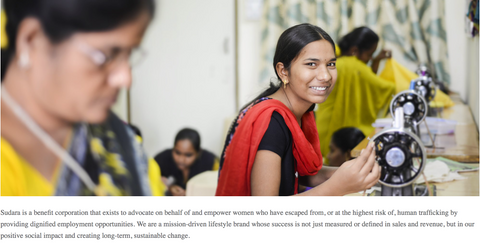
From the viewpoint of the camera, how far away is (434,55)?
259 cm

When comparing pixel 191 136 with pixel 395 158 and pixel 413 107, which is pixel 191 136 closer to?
pixel 413 107

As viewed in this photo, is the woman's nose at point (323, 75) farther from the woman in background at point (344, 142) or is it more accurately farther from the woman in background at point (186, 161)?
the woman in background at point (186, 161)

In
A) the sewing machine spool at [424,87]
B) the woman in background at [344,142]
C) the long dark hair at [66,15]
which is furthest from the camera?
the sewing machine spool at [424,87]

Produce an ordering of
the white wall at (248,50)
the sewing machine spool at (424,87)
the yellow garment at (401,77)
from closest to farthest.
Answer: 1. the sewing machine spool at (424,87)
2. the yellow garment at (401,77)
3. the white wall at (248,50)

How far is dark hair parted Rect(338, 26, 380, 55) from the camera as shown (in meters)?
2.27

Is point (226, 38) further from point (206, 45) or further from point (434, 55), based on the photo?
point (434, 55)

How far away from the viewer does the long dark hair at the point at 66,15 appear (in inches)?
23.1

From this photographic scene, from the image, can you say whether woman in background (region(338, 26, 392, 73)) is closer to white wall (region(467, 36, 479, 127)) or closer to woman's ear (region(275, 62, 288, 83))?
white wall (region(467, 36, 479, 127))

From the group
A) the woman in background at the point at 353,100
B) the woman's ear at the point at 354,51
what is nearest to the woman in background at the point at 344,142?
the woman in background at the point at 353,100

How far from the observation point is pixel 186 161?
2.35m

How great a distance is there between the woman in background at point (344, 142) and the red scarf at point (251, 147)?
70 centimetres

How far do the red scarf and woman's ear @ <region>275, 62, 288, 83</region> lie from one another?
60 millimetres

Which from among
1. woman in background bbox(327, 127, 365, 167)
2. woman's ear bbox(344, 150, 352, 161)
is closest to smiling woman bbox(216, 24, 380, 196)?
woman's ear bbox(344, 150, 352, 161)
